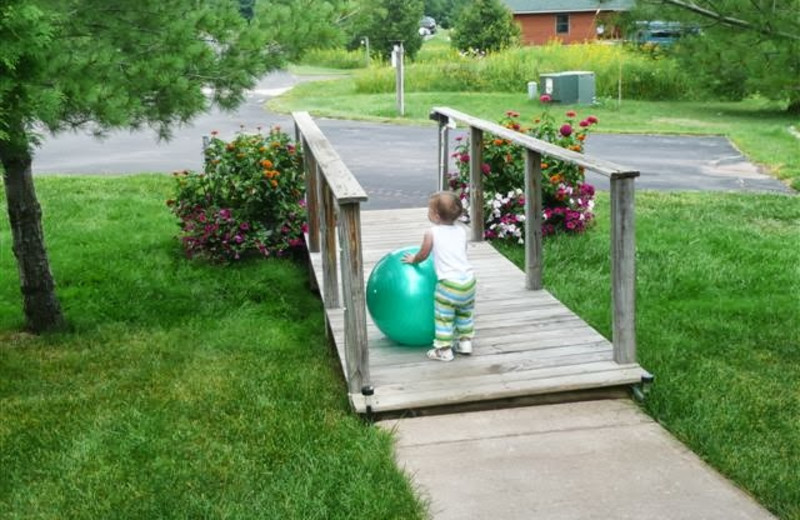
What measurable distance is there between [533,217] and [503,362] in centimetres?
174

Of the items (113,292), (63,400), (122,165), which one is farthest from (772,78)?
(122,165)

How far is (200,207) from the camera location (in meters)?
9.05

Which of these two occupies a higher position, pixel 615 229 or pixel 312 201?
pixel 615 229

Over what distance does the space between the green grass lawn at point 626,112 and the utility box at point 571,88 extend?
546 mm

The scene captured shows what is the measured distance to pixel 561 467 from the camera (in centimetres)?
425

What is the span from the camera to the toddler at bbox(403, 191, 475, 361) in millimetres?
5387

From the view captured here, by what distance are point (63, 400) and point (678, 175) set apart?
11.7 m

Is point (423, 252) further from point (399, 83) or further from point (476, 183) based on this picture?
point (399, 83)

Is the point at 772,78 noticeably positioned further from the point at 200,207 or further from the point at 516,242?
the point at 200,207

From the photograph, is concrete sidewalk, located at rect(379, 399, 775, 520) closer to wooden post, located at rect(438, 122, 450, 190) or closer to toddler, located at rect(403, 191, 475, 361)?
toddler, located at rect(403, 191, 475, 361)

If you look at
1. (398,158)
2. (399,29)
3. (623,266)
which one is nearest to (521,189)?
(623,266)

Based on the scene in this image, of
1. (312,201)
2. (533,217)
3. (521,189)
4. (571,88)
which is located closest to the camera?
(533,217)

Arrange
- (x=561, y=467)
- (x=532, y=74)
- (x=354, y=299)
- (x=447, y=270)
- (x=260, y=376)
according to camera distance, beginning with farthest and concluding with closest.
→ (x=532, y=74) < (x=260, y=376) < (x=447, y=270) < (x=354, y=299) < (x=561, y=467)

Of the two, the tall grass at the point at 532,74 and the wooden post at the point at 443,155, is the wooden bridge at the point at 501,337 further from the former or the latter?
the tall grass at the point at 532,74
